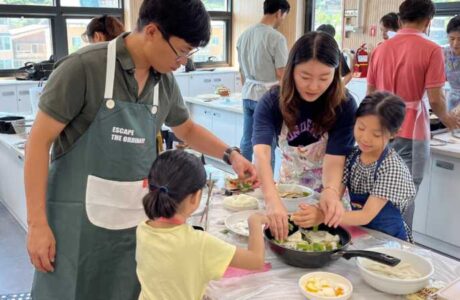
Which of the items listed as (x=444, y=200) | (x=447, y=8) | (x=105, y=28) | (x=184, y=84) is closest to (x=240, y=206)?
(x=105, y=28)

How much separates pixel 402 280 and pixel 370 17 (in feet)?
17.0

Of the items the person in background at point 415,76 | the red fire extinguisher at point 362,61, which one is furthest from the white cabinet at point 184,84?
the person in background at point 415,76

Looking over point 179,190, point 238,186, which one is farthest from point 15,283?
point 179,190

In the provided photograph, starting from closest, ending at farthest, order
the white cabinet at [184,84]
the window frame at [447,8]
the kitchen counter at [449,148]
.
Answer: the kitchen counter at [449,148], the window frame at [447,8], the white cabinet at [184,84]

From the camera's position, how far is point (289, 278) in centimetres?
121

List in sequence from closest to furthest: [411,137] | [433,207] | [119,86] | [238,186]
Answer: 1. [119,86]
2. [238,186]
3. [411,137]
4. [433,207]

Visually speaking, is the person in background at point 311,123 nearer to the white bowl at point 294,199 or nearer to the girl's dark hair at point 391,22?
the white bowl at point 294,199

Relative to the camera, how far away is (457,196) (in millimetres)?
2713

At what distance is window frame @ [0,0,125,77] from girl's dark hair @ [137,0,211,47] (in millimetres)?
5281

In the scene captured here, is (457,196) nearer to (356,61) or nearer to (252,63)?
(252,63)

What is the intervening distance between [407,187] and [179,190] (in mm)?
826

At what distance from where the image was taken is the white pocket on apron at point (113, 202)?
1.24 m

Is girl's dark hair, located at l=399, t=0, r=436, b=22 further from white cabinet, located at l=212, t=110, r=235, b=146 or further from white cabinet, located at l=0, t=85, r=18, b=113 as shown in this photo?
white cabinet, located at l=0, t=85, r=18, b=113

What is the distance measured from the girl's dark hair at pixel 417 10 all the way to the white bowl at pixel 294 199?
54.5 inches
